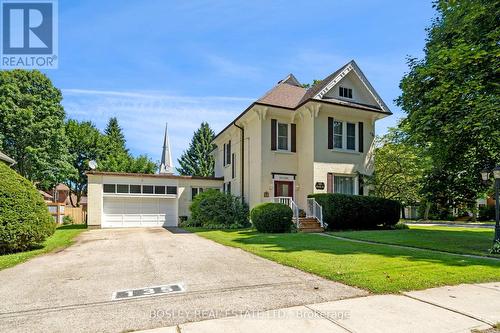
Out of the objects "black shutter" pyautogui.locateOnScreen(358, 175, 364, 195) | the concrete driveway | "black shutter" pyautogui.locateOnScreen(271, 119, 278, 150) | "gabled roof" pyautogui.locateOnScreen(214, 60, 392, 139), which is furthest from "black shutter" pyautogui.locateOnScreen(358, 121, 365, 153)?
the concrete driveway

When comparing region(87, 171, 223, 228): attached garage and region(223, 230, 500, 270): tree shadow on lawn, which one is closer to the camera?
region(223, 230, 500, 270): tree shadow on lawn

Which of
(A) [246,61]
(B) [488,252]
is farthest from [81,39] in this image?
(B) [488,252]

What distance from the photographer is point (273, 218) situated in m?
14.5

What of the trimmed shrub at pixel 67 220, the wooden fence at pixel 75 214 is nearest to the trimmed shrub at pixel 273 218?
the trimmed shrub at pixel 67 220

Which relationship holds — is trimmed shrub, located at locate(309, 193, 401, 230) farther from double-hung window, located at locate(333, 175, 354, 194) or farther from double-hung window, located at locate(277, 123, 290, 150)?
double-hung window, located at locate(277, 123, 290, 150)

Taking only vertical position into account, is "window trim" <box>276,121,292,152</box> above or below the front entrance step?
above

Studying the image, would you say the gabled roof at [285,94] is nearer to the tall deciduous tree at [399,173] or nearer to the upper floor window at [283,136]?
the upper floor window at [283,136]

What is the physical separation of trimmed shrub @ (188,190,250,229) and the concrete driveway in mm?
9934

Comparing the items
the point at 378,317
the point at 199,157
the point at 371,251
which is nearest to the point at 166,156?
the point at 199,157

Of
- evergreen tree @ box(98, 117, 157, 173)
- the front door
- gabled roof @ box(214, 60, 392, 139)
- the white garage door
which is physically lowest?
the white garage door

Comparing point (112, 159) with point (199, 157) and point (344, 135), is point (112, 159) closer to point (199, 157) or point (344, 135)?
point (199, 157)

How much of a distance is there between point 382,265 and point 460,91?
22.8ft

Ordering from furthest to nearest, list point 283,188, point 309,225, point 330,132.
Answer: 1. point 283,188
2. point 330,132
3. point 309,225
